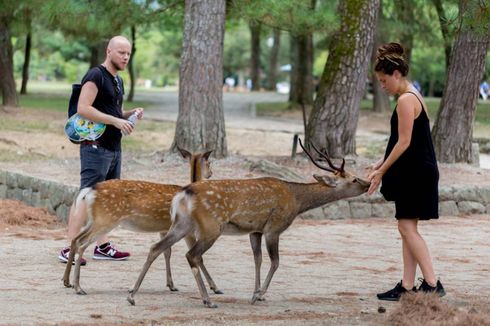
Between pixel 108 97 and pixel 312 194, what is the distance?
1900 mm

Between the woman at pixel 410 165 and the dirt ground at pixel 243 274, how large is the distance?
46 centimetres

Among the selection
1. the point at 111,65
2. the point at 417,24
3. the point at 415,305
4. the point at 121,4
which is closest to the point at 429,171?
the point at 415,305

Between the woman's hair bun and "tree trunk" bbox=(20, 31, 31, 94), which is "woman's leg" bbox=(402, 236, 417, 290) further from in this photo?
"tree trunk" bbox=(20, 31, 31, 94)

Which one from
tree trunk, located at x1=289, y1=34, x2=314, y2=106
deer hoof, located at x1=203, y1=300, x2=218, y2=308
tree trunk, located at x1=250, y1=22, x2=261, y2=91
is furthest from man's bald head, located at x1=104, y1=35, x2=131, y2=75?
tree trunk, located at x1=250, y1=22, x2=261, y2=91

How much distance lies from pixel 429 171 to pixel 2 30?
22.0m

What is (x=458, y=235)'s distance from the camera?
1130 centimetres

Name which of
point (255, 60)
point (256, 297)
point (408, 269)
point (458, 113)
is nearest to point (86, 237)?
point (256, 297)

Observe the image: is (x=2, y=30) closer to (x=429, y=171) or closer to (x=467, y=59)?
(x=467, y=59)

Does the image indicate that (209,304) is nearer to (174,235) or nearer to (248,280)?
(174,235)

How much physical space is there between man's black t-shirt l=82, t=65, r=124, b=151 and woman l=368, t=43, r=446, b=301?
2.33 metres

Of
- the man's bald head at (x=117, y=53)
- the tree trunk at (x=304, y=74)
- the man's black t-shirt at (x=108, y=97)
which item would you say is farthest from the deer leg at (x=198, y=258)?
the tree trunk at (x=304, y=74)

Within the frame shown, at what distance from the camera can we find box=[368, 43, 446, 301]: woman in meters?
7.16

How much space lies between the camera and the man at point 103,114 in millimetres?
8211

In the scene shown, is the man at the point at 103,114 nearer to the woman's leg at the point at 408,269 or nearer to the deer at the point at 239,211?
the deer at the point at 239,211
